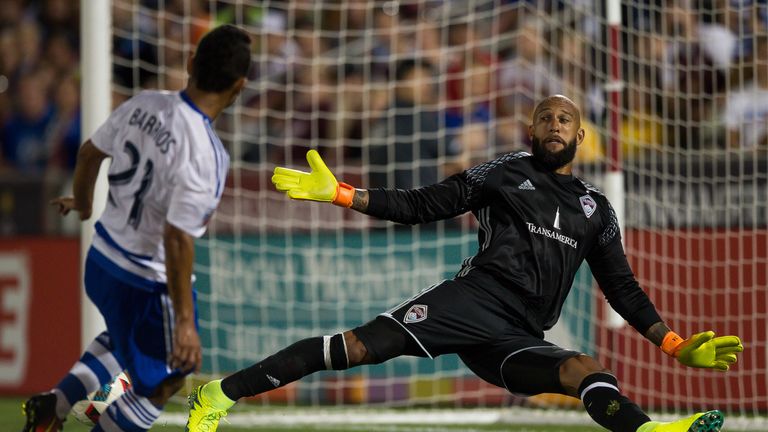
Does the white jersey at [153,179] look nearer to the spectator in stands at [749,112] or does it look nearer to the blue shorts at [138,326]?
the blue shorts at [138,326]

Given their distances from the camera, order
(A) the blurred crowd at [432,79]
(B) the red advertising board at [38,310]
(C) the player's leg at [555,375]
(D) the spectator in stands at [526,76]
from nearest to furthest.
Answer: (C) the player's leg at [555,375] < (A) the blurred crowd at [432,79] < (B) the red advertising board at [38,310] < (D) the spectator in stands at [526,76]

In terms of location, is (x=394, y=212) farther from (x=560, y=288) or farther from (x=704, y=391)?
(x=704, y=391)

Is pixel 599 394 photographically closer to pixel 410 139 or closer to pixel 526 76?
pixel 410 139

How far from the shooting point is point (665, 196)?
8.86m

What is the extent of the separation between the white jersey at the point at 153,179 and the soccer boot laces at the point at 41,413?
613 mm

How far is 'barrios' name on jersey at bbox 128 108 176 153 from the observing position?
478 centimetres

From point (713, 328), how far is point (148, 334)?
5110 mm

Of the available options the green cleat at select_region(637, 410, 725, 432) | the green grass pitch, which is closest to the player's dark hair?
the green cleat at select_region(637, 410, 725, 432)

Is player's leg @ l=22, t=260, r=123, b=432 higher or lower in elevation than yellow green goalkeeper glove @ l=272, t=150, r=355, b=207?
lower

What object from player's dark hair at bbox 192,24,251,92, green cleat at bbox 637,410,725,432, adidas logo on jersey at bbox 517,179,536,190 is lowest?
green cleat at bbox 637,410,725,432

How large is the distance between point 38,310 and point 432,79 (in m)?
3.49

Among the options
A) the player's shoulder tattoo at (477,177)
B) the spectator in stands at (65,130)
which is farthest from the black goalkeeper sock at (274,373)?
the spectator in stands at (65,130)

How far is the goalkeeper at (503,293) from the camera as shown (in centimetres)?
535

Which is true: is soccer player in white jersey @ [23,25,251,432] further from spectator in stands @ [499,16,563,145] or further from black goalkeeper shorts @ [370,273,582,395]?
spectator in stands @ [499,16,563,145]
